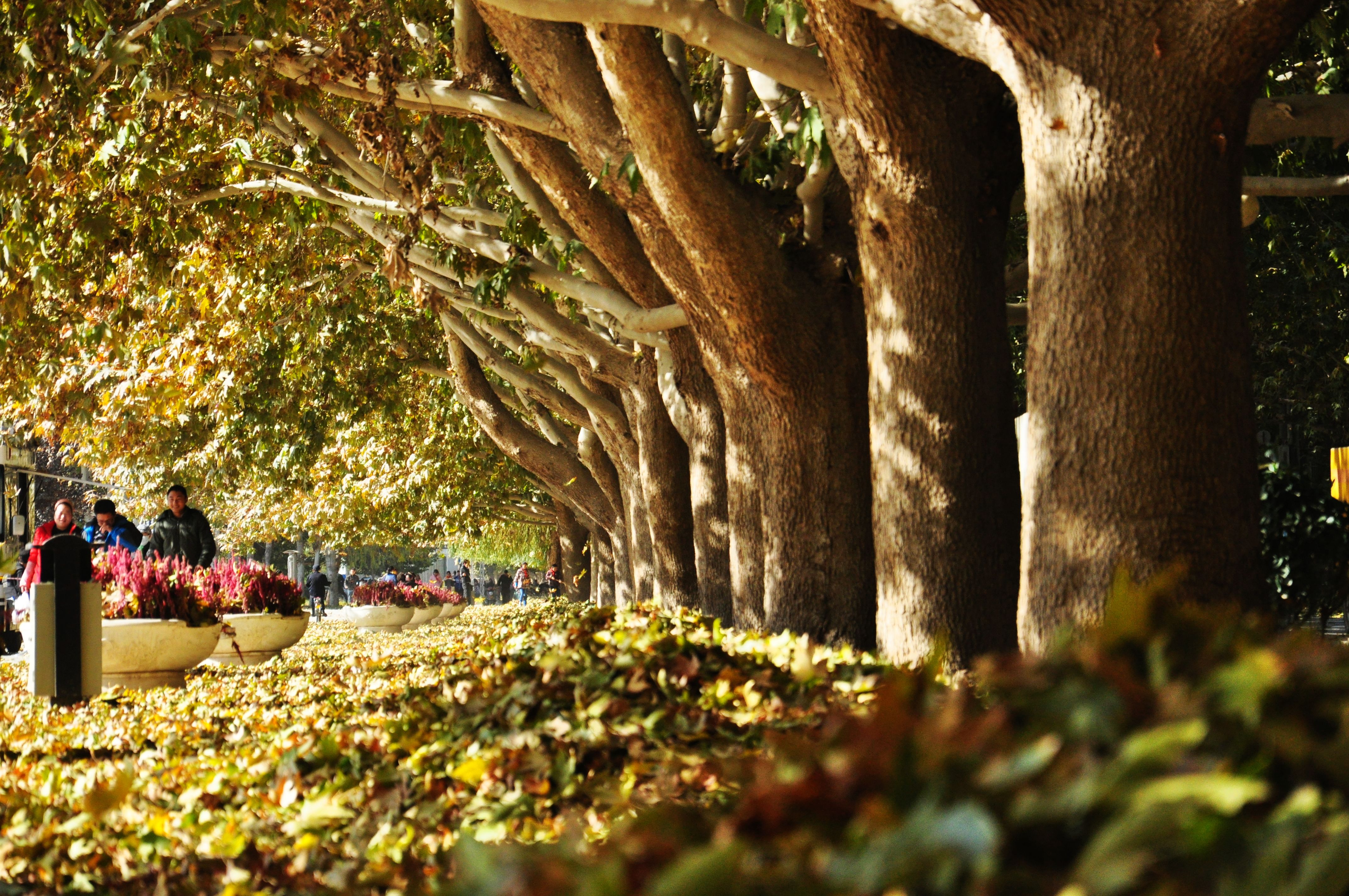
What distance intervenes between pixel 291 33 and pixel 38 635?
16.4 feet

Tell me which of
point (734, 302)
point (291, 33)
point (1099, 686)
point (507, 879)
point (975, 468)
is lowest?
point (507, 879)

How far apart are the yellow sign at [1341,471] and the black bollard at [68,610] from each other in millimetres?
12996

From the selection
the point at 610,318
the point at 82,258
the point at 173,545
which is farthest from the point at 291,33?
the point at 173,545

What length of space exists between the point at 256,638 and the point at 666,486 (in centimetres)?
451

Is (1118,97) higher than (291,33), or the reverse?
(291,33)

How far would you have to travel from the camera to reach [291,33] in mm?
10844

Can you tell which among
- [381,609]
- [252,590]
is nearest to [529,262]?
[252,590]

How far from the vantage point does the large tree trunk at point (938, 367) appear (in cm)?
625

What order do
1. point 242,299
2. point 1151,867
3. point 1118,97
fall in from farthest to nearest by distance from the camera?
point 242,299, point 1118,97, point 1151,867

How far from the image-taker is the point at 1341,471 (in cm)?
1600

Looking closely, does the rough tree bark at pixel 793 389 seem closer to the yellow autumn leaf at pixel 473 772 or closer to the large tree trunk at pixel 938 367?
the large tree trunk at pixel 938 367

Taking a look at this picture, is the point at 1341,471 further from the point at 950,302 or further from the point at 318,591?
the point at 318,591

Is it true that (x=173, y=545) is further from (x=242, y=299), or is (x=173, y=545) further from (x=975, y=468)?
(x=975, y=468)

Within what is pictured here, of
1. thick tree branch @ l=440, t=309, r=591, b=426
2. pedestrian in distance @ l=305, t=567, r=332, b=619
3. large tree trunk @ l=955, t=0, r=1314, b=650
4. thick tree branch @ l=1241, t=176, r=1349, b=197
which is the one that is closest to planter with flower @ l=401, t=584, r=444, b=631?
pedestrian in distance @ l=305, t=567, r=332, b=619
